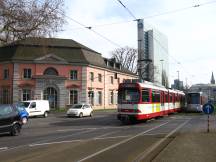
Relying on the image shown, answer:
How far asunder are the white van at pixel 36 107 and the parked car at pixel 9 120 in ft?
65.0

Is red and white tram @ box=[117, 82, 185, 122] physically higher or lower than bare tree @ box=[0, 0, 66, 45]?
lower

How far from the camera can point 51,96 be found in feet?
201

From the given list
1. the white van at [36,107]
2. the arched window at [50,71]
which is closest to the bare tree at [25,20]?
the white van at [36,107]

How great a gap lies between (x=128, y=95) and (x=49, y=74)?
36.4 meters

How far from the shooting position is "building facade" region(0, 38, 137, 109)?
59938 millimetres

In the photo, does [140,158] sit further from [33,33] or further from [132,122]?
[33,33]

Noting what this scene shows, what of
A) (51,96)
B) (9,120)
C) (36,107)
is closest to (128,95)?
(9,120)

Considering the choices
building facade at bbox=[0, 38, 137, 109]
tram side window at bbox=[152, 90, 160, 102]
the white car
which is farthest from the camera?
building facade at bbox=[0, 38, 137, 109]

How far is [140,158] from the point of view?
35.5 feet

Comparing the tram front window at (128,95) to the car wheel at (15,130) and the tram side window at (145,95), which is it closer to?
the tram side window at (145,95)

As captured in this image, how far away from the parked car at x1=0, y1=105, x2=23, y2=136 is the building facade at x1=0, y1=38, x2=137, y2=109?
1500 inches

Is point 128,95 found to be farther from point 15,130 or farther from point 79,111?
point 79,111

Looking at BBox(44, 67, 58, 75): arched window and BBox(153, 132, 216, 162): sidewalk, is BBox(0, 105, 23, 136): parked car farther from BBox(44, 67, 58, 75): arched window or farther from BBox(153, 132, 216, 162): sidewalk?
BBox(44, 67, 58, 75): arched window

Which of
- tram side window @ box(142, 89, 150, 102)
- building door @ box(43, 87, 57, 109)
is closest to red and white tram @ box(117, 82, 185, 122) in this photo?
tram side window @ box(142, 89, 150, 102)
